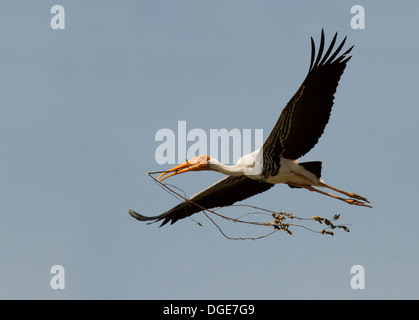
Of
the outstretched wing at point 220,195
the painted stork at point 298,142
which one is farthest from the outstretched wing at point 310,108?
the outstretched wing at point 220,195

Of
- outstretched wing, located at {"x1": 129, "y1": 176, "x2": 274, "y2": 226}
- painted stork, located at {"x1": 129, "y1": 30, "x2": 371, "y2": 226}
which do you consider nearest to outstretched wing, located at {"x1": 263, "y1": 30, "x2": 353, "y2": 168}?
painted stork, located at {"x1": 129, "y1": 30, "x2": 371, "y2": 226}

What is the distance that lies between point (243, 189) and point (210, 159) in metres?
2.25

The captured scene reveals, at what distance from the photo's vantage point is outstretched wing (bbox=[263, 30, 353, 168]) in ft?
81.0

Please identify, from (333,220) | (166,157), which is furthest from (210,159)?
(333,220)

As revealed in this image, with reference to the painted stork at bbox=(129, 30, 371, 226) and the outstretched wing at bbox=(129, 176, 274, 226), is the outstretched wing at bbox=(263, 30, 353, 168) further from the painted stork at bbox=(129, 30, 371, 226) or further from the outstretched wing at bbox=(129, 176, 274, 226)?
the outstretched wing at bbox=(129, 176, 274, 226)

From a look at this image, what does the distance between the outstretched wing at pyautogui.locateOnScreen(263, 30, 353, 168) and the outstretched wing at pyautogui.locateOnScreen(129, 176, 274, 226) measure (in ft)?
6.18

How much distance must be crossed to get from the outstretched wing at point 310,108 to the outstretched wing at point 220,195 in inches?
74.1

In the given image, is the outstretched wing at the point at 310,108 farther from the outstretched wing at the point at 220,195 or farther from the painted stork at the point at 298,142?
the outstretched wing at the point at 220,195

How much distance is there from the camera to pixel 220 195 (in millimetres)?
27531

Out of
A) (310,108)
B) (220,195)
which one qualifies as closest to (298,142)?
(310,108)

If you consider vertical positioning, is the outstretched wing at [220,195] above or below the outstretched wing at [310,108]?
below

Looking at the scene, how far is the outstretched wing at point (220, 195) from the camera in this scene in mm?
A: 27141

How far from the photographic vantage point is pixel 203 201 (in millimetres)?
27641

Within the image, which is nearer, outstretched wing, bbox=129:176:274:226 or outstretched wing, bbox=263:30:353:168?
outstretched wing, bbox=263:30:353:168
